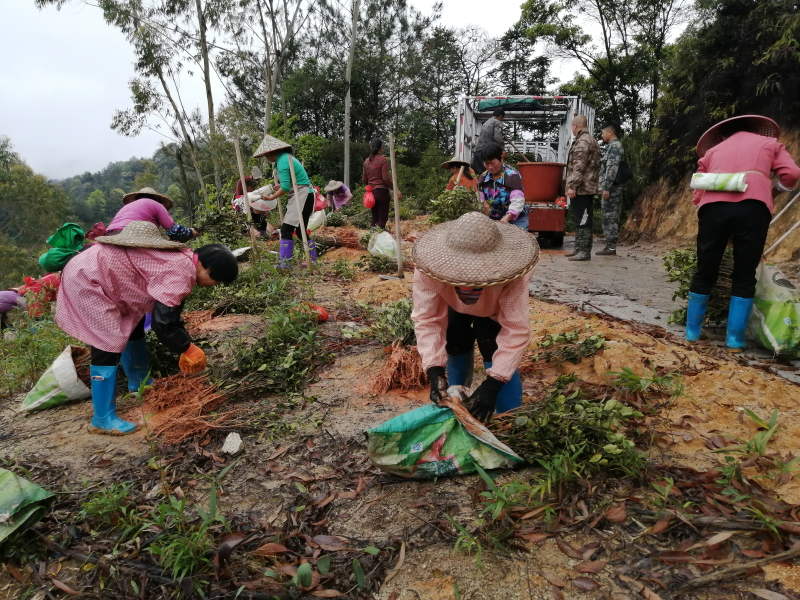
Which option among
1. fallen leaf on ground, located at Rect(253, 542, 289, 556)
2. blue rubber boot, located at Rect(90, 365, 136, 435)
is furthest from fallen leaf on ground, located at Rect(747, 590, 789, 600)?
blue rubber boot, located at Rect(90, 365, 136, 435)

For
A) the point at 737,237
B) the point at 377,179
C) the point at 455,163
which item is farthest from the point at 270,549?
the point at 377,179

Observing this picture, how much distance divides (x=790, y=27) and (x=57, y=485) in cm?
922

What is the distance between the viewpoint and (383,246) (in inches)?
265

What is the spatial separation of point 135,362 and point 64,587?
5.63ft

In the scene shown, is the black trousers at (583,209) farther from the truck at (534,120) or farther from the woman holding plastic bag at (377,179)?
the woman holding plastic bag at (377,179)

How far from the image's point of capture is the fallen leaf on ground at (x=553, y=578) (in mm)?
1488

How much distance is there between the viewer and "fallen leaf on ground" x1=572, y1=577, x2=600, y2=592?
1456 millimetres

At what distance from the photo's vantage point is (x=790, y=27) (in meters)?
6.66

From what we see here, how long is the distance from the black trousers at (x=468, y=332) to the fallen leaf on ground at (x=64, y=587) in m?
1.68

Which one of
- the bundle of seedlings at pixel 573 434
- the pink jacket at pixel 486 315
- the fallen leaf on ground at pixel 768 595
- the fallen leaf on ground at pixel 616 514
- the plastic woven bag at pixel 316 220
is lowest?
the fallen leaf on ground at pixel 616 514

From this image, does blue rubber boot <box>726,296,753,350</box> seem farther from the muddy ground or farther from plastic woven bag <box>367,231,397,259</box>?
plastic woven bag <box>367,231,397,259</box>

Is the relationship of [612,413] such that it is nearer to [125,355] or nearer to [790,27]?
[125,355]

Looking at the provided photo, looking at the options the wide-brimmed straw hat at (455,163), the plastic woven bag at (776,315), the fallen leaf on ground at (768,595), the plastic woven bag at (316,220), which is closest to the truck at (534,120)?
the wide-brimmed straw hat at (455,163)

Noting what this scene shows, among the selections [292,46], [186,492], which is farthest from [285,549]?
[292,46]
